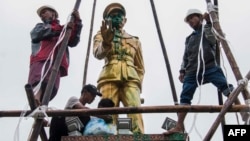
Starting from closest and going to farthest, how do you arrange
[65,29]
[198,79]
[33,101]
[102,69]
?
[33,101]
[65,29]
[198,79]
[102,69]

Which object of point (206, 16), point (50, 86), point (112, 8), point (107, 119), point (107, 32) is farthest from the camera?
point (112, 8)

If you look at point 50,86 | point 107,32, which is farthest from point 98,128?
point 107,32

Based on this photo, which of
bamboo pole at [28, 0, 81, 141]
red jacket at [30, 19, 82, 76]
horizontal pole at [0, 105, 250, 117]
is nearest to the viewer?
bamboo pole at [28, 0, 81, 141]

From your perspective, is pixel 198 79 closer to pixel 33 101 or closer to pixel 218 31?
pixel 218 31

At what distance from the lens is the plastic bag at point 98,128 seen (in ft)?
15.9

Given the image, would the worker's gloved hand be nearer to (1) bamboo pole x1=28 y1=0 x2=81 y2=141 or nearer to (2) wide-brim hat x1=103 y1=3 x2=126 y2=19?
(1) bamboo pole x1=28 y1=0 x2=81 y2=141

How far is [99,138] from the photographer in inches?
188

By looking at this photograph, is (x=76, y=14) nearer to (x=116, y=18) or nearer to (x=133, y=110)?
(x=116, y=18)

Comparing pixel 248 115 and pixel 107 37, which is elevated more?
pixel 107 37

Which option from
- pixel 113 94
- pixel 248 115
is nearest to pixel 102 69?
pixel 113 94

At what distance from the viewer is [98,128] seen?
16.0ft

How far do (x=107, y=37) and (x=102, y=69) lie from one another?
710 millimetres

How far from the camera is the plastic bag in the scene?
191 inches

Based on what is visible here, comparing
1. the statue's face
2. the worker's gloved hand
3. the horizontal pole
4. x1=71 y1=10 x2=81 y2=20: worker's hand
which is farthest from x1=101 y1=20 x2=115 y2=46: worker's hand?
the horizontal pole
